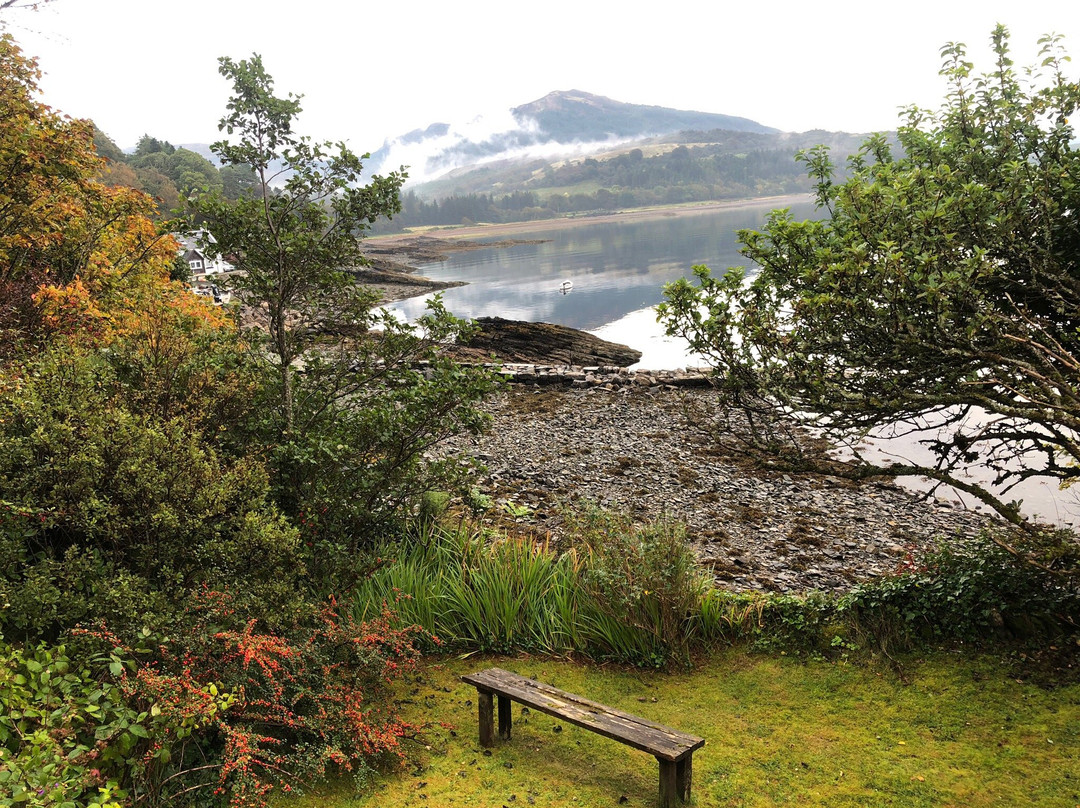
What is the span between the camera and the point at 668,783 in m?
4.11

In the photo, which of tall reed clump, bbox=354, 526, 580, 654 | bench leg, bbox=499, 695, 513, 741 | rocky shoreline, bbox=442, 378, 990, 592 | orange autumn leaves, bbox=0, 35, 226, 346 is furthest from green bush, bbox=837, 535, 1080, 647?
orange autumn leaves, bbox=0, 35, 226, 346

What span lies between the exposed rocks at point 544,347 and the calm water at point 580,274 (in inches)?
97.8

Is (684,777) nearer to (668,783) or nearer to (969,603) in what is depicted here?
(668,783)

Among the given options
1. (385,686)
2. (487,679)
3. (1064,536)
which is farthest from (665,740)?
(1064,536)

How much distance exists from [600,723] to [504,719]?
98 centimetres

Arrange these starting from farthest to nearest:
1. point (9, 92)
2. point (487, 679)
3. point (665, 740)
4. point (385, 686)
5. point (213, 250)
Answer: point (9, 92) → point (213, 250) → point (385, 686) → point (487, 679) → point (665, 740)

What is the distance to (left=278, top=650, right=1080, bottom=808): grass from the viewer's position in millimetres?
4336

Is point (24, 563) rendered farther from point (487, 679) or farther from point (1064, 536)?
point (1064, 536)

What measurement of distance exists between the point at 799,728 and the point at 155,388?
5.63m

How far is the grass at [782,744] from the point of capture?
4.34 m

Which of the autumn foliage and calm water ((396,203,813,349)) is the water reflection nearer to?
calm water ((396,203,813,349))

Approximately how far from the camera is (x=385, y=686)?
533cm

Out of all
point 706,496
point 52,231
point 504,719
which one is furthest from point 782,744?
point 52,231

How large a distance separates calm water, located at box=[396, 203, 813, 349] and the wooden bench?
562 inches
